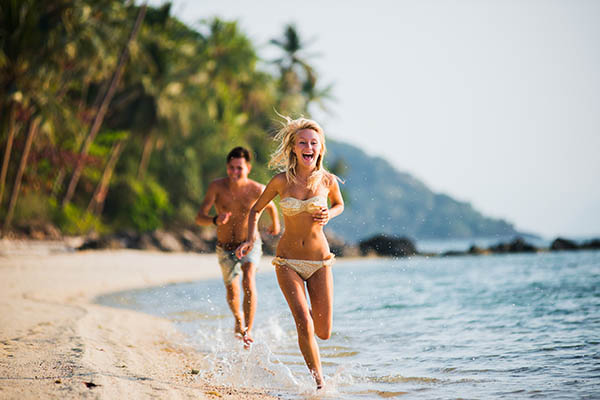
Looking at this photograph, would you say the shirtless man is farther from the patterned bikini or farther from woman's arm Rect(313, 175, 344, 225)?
the patterned bikini

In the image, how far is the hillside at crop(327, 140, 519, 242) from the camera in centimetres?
9144

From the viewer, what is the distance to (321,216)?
14.3 ft

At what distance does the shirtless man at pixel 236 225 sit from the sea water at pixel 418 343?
1.39 feet

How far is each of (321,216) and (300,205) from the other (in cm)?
18

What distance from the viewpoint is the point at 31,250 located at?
15.8 m

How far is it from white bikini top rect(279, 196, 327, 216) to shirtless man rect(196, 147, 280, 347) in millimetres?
1696

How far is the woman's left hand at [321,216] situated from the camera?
14.2 ft

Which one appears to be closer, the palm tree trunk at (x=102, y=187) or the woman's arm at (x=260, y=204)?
the woman's arm at (x=260, y=204)

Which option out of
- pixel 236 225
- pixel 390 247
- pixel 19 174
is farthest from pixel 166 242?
pixel 236 225

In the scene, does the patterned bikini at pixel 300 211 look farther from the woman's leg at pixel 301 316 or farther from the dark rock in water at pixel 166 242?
the dark rock in water at pixel 166 242

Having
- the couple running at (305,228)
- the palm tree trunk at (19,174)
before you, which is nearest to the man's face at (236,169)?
the couple running at (305,228)

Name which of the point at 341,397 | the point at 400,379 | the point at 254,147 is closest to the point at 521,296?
the point at 400,379

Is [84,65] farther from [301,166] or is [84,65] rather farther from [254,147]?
[301,166]

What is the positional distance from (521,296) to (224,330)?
6.34 metres
